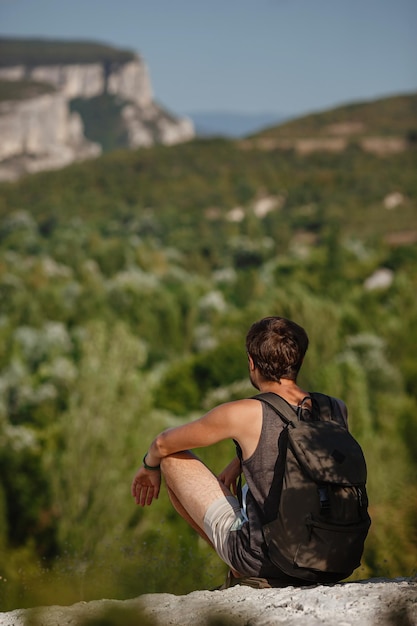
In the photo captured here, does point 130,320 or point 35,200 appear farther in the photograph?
point 35,200

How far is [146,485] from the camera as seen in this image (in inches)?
164

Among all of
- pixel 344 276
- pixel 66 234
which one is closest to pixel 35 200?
pixel 66 234

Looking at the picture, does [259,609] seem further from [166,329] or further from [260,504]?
[166,329]

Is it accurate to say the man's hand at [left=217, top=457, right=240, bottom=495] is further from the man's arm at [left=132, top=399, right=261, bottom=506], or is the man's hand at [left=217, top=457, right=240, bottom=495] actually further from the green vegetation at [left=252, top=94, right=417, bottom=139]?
the green vegetation at [left=252, top=94, right=417, bottom=139]

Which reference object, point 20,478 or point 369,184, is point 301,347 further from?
point 369,184

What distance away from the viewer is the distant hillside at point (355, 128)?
327 ft

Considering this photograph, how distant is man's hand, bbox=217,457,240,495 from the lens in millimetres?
3983

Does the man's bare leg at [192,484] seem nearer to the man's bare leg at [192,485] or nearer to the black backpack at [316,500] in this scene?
the man's bare leg at [192,485]

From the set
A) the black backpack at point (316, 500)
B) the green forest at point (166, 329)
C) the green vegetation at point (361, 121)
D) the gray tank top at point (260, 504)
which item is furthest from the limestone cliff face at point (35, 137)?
the black backpack at point (316, 500)

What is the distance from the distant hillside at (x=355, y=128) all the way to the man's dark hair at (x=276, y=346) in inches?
3797

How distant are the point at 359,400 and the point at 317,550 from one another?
50.7ft

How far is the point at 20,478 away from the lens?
20.0 m

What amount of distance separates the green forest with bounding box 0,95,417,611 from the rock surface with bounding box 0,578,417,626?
968 mm

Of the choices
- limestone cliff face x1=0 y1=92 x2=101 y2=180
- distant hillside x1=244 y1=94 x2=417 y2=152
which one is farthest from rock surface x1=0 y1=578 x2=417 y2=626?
limestone cliff face x1=0 y1=92 x2=101 y2=180
